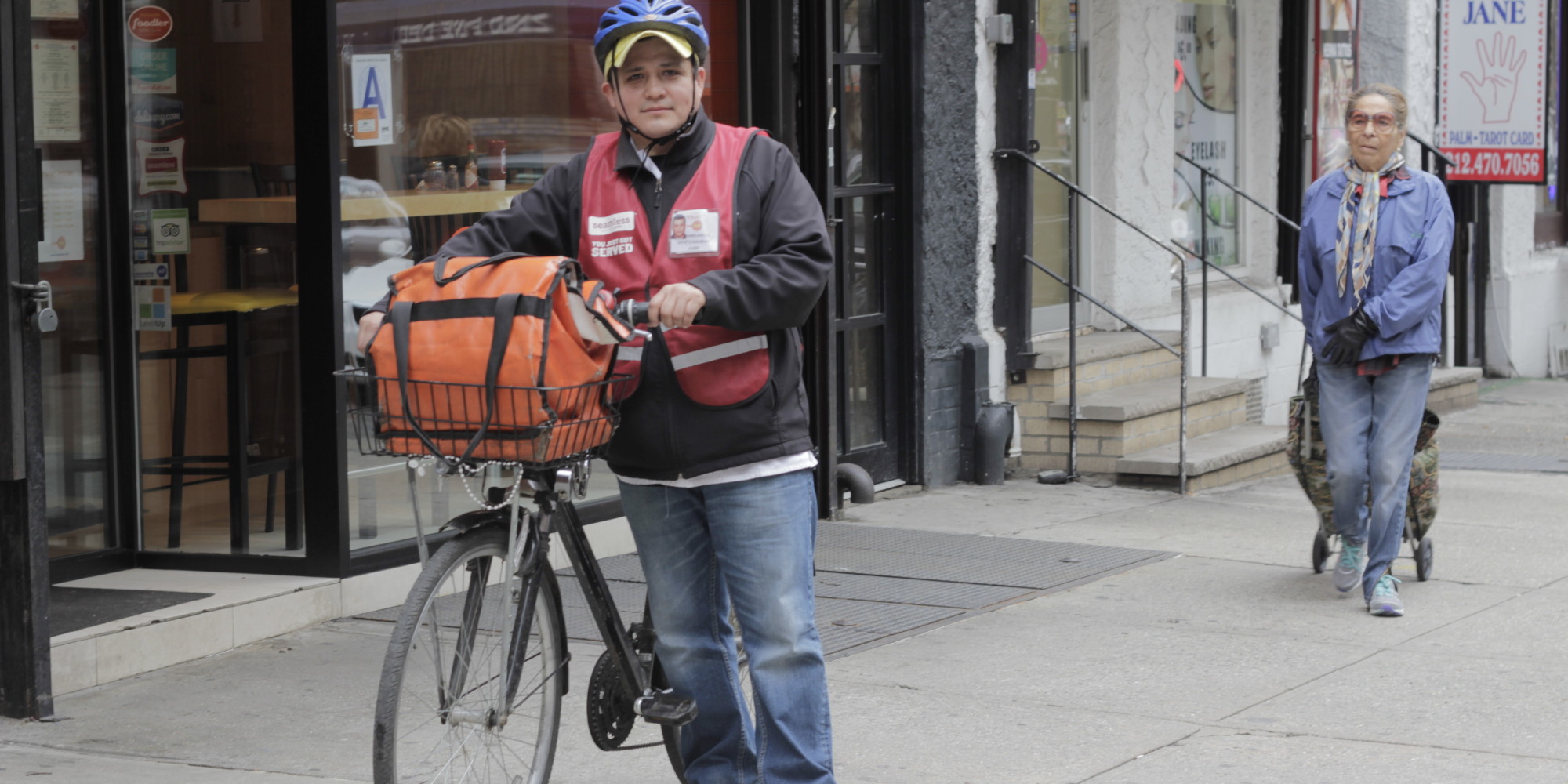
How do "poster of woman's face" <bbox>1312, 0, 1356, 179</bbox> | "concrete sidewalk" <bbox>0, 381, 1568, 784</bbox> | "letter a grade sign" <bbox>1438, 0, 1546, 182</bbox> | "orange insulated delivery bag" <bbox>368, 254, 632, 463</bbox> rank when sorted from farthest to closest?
1. "letter a grade sign" <bbox>1438, 0, 1546, 182</bbox>
2. "poster of woman's face" <bbox>1312, 0, 1356, 179</bbox>
3. "concrete sidewalk" <bbox>0, 381, 1568, 784</bbox>
4. "orange insulated delivery bag" <bbox>368, 254, 632, 463</bbox>

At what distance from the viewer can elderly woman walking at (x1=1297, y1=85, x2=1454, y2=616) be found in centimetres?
650

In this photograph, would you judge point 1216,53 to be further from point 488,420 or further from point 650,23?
point 488,420

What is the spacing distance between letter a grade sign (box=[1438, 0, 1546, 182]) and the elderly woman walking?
7.10 m

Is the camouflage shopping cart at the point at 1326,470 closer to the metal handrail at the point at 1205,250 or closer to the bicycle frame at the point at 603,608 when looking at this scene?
the metal handrail at the point at 1205,250

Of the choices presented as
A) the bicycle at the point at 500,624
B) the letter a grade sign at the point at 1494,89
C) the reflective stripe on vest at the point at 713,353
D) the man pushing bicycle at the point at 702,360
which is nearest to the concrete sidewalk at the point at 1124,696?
the bicycle at the point at 500,624

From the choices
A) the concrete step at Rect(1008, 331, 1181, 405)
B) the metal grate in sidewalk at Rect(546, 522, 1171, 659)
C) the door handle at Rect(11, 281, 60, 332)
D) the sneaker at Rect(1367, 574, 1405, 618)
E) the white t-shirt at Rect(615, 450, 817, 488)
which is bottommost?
the metal grate in sidewalk at Rect(546, 522, 1171, 659)

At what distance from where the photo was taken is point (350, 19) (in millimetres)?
6684

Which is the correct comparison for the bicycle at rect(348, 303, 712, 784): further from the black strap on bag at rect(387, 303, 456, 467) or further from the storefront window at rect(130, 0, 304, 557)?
the storefront window at rect(130, 0, 304, 557)

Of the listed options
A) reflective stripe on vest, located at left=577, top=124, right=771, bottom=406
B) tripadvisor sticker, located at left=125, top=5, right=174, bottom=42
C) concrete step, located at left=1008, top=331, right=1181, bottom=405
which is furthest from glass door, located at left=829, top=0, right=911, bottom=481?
reflective stripe on vest, located at left=577, top=124, right=771, bottom=406

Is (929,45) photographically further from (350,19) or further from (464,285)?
(464,285)

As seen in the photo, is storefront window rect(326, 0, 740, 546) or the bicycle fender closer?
the bicycle fender

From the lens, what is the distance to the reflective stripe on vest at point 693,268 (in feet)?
12.6

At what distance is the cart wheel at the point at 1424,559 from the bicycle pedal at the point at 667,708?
13.0ft

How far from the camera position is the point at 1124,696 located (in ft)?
18.1
